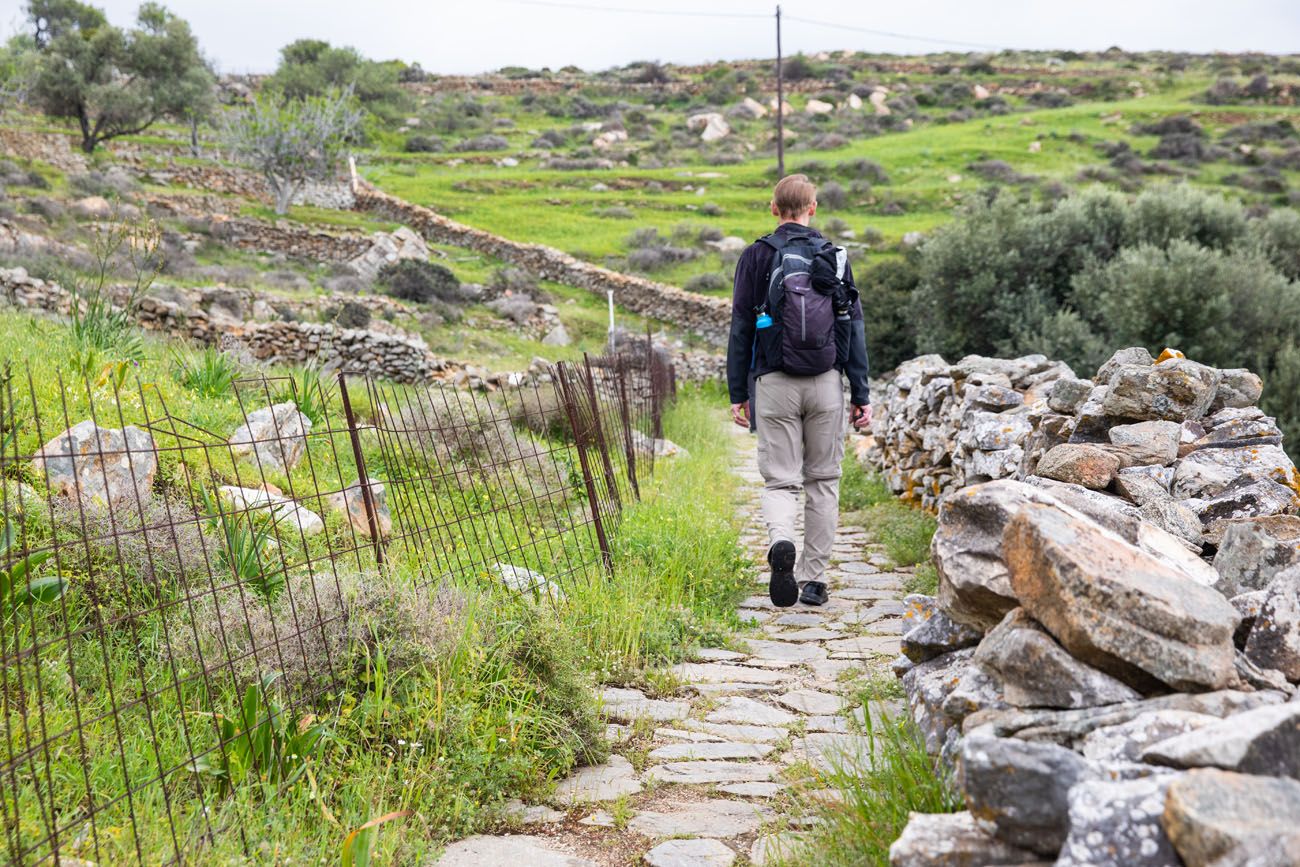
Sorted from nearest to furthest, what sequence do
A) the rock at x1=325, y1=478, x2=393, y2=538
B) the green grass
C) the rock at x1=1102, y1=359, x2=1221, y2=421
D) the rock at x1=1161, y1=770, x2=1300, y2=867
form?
the rock at x1=1161, y1=770, x2=1300, y2=867, the green grass, the rock at x1=1102, y1=359, x2=1221, y2=421, the rock at x1=325, y1=478, x2=393, y2=538

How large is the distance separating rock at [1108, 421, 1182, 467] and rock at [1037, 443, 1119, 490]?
0.55 feet

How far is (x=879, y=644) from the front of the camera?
488cm

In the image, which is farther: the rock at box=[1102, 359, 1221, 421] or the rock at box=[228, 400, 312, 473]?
the rock at box=[228, 400, 312, 473]

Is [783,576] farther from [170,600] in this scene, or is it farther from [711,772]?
[170,600]

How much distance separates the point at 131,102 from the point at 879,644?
3948 centimetres

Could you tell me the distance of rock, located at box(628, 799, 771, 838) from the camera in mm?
3031

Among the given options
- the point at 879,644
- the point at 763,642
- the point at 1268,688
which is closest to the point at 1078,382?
the point at 879,644

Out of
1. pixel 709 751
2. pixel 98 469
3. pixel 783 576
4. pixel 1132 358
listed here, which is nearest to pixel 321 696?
pixel 709 751

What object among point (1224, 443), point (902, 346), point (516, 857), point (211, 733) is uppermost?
point (1224, 443)

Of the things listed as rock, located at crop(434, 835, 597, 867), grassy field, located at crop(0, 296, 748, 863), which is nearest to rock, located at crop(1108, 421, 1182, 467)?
grassy field, located at crop(0, 296, 748, 863)

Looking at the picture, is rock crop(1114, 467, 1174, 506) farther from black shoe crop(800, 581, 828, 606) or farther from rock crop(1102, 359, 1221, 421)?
black shoe crop(800, 581, 828, 606)

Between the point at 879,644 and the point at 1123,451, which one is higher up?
the point at 1123,451

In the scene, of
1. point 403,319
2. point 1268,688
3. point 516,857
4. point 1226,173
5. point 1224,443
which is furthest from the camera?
point 1226,173

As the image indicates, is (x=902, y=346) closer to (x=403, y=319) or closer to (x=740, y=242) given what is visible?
(x=403, y=319)
